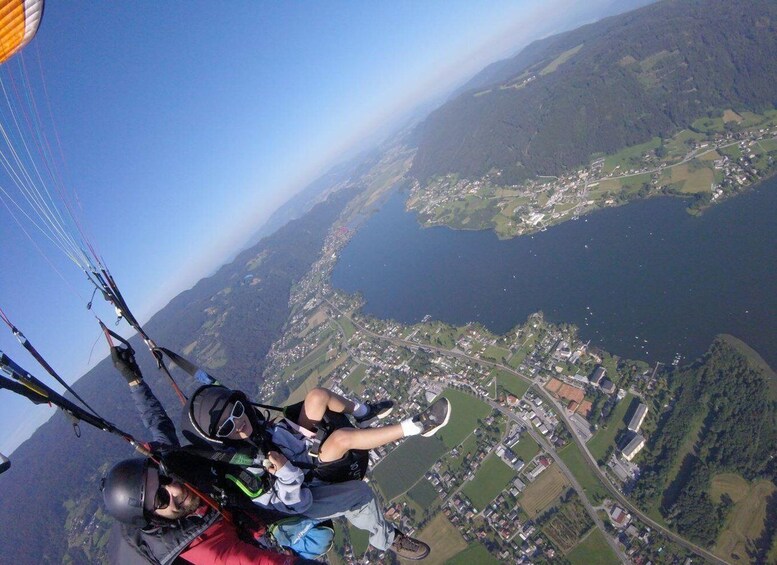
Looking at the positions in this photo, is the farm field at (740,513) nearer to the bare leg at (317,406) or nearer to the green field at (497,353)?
the green field at (497,353)

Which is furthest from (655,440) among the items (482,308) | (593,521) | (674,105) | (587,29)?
(587,29)

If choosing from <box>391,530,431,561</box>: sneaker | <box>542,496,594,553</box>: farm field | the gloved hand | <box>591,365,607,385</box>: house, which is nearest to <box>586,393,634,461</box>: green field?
<box>591,365,607,385</box>: house

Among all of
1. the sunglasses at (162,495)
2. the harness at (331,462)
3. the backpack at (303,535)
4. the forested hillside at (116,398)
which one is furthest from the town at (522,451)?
the forested hillside at (116,398)

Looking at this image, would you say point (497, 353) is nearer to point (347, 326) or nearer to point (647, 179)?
point (347, 326)

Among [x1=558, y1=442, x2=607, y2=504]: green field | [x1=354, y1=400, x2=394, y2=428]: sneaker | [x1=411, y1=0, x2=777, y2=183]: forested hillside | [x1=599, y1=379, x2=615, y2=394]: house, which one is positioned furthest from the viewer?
[x1=411, y1=0, x2=777, y2=183]: forested hillside

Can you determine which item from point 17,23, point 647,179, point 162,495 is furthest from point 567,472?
point 647,179

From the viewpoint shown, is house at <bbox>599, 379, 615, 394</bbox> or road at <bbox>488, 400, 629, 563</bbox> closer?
road at <bbox>488, 400, 629, 563</bbox>

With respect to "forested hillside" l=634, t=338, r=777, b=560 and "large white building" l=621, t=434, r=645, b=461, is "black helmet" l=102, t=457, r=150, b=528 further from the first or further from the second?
"large white building" l=621, t=434, r=645, b=461
